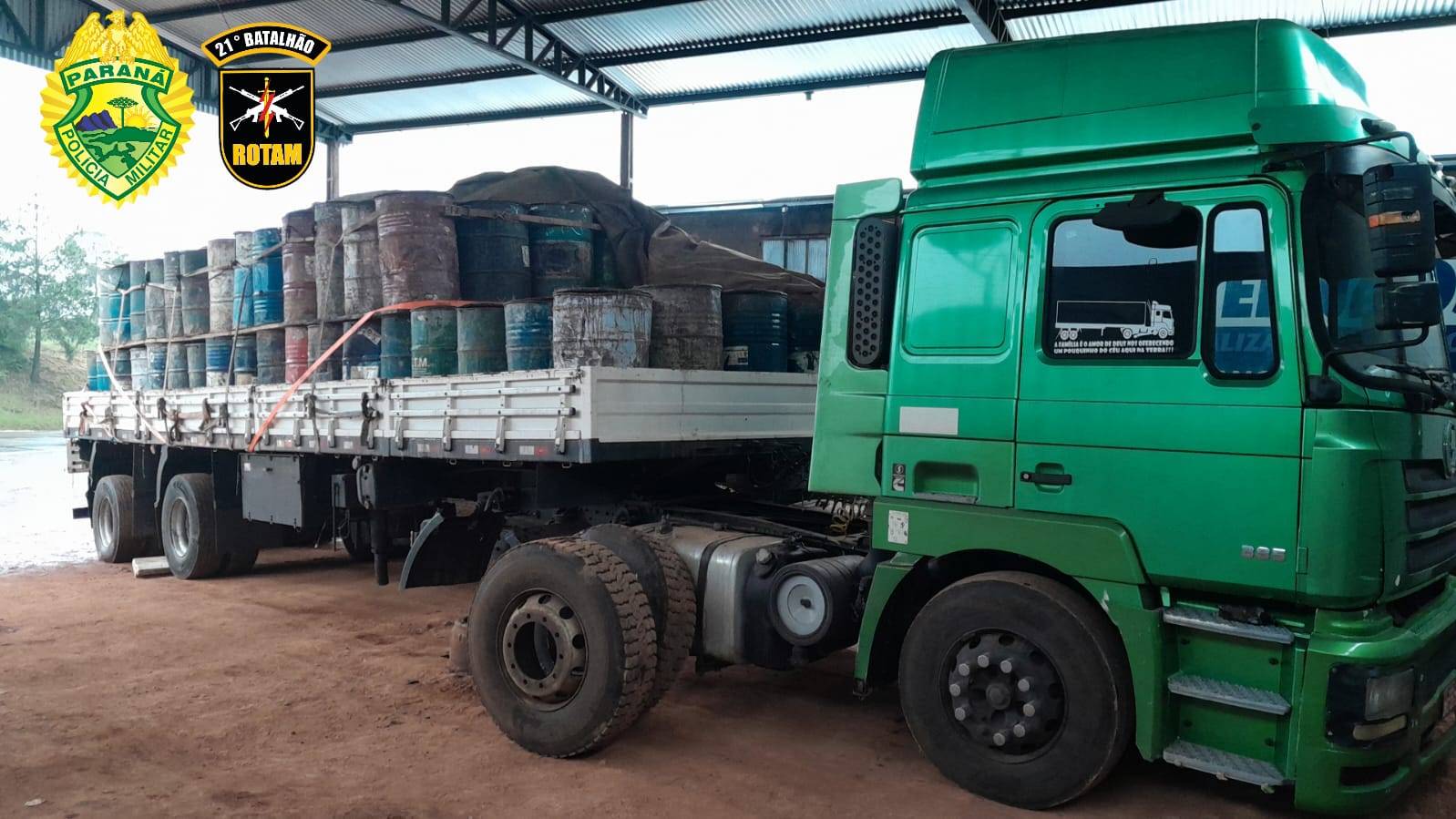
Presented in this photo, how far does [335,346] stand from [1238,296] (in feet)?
17.9

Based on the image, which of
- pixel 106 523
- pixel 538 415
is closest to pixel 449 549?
pixel 538 415

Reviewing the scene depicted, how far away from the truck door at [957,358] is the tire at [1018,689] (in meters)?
0.40

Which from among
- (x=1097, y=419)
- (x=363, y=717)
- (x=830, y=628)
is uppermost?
(x=1097, y=419)

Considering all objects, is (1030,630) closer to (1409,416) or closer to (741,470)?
(1409,416)

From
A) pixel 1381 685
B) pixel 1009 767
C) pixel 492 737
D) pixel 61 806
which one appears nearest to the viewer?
pixel 1381 685

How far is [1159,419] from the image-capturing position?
11.6ft

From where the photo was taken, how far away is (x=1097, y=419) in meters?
3.65

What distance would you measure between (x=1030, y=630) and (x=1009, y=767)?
1.75 ft

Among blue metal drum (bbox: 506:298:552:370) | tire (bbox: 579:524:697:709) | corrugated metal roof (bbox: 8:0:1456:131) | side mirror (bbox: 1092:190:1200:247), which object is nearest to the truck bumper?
side mirror (bbox: 1092:190:1200:247)

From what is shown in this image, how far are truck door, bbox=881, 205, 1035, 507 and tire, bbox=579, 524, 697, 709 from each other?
1.25m

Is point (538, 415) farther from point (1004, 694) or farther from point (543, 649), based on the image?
point (1004, 694)

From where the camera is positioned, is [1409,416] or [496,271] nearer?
[1409,416]

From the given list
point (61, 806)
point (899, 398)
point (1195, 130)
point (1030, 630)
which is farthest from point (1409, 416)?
point (61, 806)

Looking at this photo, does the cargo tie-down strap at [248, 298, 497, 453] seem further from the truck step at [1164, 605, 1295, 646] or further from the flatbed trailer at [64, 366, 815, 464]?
the truck step at [1164, 605, 1295, 646]
